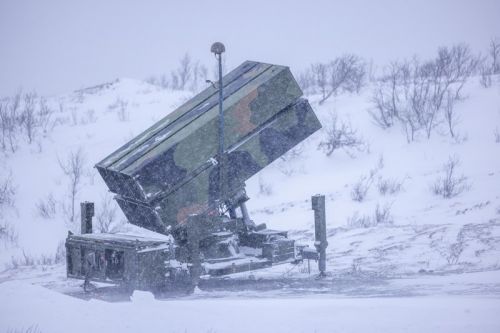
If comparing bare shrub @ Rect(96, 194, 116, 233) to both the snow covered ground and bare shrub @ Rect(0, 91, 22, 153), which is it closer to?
the snow covered ground

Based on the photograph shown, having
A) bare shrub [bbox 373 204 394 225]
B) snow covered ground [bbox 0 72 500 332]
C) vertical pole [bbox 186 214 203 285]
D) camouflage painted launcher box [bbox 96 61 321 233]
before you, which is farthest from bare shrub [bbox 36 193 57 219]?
vertical pole [bbox 186 214 203 285]

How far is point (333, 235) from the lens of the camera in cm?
1038

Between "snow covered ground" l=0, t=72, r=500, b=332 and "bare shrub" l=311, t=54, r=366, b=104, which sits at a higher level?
"bare shrub" l=311, t=54, r=366, b=104

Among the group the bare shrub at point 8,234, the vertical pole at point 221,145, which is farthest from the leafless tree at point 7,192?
the vertical pole at point 221,145

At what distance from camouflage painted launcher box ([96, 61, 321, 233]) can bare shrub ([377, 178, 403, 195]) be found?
317 inches

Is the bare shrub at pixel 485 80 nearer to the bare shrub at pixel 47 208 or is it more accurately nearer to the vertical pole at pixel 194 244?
the bare shrub at pixel 47 208

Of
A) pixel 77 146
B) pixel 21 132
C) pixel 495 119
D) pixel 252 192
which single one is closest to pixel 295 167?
pixel 252 192

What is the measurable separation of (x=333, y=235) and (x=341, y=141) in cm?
936

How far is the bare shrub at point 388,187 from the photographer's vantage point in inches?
558


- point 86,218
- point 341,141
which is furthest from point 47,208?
point 341,141

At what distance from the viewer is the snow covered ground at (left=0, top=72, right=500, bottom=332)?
4480mm

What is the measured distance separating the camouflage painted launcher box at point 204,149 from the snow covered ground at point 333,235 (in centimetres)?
120

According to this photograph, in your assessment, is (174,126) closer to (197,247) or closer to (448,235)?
(197,247)

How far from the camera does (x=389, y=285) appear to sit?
6.50 m
